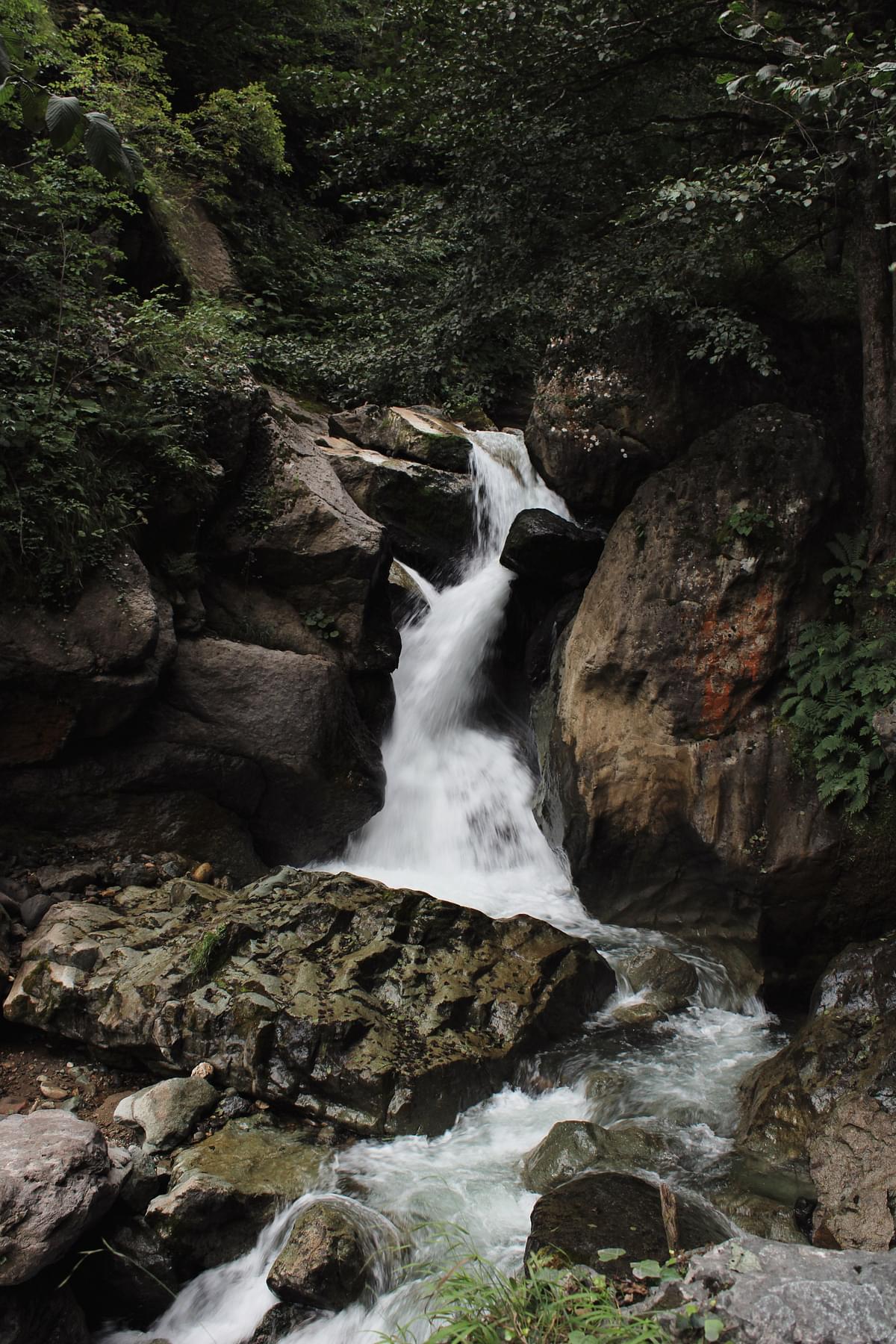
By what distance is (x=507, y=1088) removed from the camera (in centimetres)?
568

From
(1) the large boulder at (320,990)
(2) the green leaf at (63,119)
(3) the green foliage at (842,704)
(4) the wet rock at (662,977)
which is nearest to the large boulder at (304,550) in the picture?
(1) the large boulder at (320,990)

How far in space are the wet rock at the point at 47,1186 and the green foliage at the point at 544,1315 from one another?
1.78 metres

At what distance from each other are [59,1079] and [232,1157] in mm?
1385

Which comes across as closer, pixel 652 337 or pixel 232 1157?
pixel 232 1157

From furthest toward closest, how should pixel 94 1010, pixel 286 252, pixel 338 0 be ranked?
1. pixel 338 0
2. pixel 286 252
3. pixel 94 1010

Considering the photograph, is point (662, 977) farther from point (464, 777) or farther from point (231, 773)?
point (231, 773)

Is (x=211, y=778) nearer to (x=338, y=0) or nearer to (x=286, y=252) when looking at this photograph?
(x=286, y=252)

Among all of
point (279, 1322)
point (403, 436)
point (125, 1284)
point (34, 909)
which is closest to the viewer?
point (279, 1322)

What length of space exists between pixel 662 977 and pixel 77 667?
5.35 meters

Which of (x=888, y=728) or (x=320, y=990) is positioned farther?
(x=888, y=728)

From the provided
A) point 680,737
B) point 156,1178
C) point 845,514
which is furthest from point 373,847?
point 845,514

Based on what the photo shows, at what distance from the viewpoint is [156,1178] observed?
4.53 m

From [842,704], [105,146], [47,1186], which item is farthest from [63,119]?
[842,704]

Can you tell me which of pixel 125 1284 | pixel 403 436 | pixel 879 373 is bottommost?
Answer: pixel 125 1284
